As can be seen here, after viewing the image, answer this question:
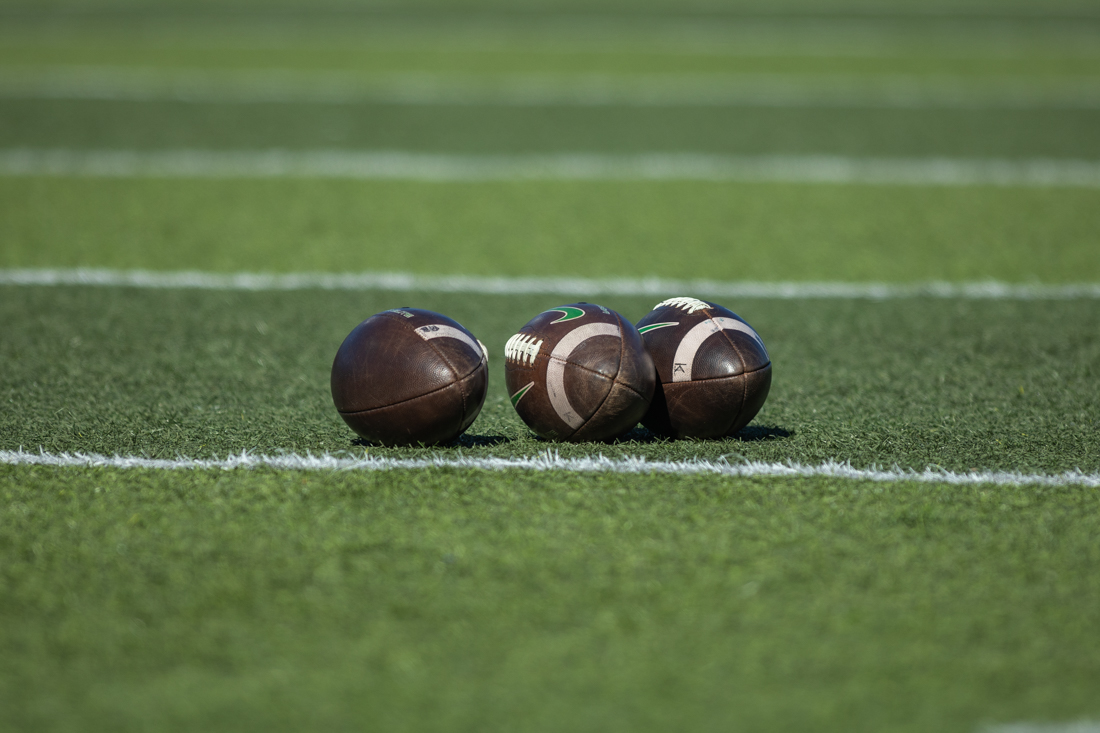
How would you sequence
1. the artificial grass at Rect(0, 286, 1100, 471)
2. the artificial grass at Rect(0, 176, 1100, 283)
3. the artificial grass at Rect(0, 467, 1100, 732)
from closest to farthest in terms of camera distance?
the artificial grass at Rect(0, 467, 1100, 732), the artificial grass at Rect(0, 286, 1100, 471), the artificial grass at Rect(0, 176, 1100, 283)

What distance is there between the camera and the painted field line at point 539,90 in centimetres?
1260

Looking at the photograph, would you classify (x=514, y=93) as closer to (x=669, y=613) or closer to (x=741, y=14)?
(x=669, y=613)

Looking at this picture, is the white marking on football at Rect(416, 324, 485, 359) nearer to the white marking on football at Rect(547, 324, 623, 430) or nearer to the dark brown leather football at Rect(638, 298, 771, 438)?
the white marking on football at Rect(547, 324, 623, 430)

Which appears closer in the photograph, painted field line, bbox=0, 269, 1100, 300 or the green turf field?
the green turf field

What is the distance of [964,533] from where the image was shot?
3008 millimetres

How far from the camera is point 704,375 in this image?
140 inches

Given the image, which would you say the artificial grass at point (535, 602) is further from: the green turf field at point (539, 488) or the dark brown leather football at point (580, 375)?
the dark brown leather football at point (580, 375)

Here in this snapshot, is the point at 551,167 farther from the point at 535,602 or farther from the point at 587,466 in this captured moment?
the point at 535,602

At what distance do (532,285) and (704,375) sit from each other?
2.73m

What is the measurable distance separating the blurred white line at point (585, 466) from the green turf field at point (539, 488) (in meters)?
0.05

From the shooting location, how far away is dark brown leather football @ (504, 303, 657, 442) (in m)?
3.47

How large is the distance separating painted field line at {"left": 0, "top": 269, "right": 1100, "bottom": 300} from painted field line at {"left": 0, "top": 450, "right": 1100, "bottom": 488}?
2.60 meters

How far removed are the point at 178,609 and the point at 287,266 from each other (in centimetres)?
413

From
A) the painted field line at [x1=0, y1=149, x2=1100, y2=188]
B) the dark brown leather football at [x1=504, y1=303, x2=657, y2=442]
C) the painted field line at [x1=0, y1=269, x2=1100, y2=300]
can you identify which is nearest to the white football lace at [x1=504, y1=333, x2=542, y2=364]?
the dark brown leather football at [x1=504, y1=303, x2=657, y2=442]
